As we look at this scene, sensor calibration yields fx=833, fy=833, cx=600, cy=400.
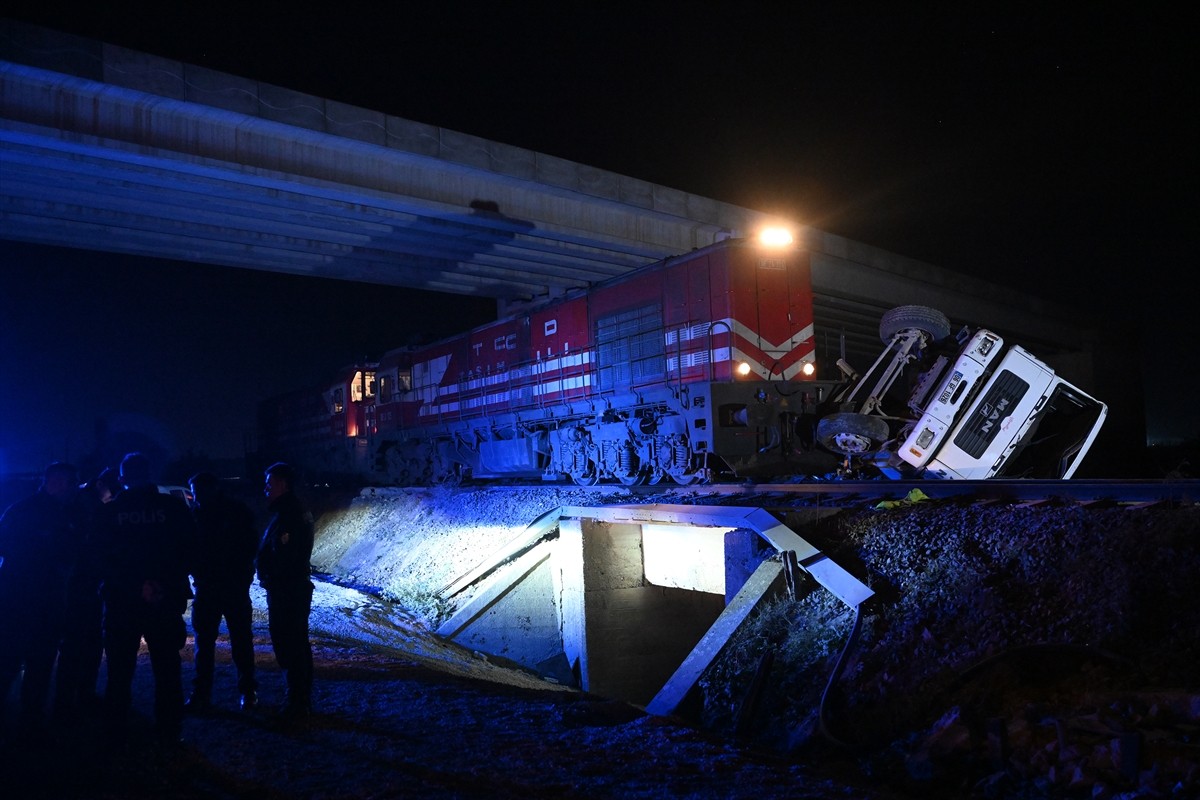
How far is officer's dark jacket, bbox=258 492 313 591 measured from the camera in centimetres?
559

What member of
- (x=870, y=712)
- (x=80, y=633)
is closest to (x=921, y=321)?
(x=870, y=712)

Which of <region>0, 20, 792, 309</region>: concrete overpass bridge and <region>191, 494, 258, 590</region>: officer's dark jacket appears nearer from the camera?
<region>191, 494, 258, 590</region>: officer's dark jacket

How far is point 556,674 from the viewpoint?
11.5 metres

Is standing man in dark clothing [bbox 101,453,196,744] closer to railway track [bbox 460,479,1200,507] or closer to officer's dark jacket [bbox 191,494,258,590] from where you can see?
officer's dark jacket [bbox 191,494,258,590]

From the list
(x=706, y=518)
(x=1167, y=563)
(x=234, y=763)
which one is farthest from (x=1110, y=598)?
(x=234, y=763)

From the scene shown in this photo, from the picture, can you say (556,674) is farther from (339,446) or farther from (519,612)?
(339,446)

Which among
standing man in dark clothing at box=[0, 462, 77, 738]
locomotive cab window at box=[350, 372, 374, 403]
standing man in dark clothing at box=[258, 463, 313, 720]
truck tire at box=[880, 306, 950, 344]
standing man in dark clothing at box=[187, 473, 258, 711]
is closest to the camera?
standing man in dark clothing at box=[0, 462, 77, 738]

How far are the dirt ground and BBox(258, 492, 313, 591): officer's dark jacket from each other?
3.02 ft

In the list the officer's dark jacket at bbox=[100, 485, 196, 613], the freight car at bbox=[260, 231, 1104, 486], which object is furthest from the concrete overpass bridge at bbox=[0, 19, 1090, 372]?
the officer's dark jacket at bbox=[100, 485, 196, 613]

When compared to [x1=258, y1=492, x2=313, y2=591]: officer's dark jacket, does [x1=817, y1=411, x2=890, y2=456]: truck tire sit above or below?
above

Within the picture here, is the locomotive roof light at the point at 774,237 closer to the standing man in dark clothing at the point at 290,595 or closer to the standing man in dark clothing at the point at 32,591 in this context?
the standing man in dark clothing at the point at 290,595

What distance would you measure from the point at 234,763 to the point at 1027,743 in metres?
4.26

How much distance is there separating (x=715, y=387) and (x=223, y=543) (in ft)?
26.5

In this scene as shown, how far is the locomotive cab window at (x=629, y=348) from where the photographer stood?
14279 millimetres
